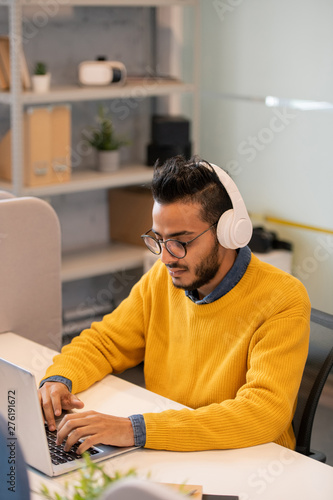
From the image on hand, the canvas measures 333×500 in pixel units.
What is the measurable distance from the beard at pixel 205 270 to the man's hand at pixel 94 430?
0.35m

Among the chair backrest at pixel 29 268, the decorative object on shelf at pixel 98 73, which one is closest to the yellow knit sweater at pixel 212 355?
the chair backrest at pixel 29 268

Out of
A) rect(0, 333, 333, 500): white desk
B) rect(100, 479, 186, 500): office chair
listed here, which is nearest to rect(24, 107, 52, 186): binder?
rect(0, 333, 333, 500): white desk

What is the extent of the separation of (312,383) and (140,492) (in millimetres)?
1046

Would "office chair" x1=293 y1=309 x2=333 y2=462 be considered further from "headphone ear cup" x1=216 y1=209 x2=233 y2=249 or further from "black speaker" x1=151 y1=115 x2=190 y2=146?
"black speaker" x1=151 y1=115 x2=190 y2=146

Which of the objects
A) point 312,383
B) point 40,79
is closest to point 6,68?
point 40,79

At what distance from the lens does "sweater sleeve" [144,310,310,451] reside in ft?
4.64

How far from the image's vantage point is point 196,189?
1613 millimetres

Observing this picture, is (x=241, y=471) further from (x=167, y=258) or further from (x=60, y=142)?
(x=60, y=142)

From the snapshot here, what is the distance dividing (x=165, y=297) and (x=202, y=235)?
27 centimetres

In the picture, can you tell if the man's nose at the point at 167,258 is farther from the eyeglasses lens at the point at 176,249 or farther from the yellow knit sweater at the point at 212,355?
the yellow knit sweater at the point at 212,355

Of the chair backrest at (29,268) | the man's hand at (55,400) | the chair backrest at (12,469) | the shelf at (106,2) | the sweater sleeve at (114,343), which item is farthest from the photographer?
the shelf at (106,2)

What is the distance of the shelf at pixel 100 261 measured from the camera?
3504 millimetres

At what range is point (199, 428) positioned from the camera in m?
1.42

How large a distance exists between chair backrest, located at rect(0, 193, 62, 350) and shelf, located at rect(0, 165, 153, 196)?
40.9 inches
